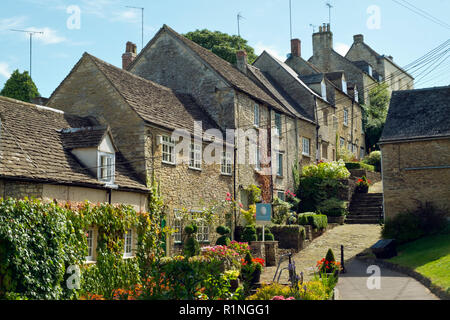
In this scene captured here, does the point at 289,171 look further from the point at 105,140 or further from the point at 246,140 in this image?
the point at 105,140

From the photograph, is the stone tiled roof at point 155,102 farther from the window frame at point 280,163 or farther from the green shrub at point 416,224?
the green shrub at point 416,224

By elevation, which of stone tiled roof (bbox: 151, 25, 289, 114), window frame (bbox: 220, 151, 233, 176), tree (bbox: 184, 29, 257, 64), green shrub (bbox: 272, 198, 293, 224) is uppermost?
tree (bbox: 184, 29, 257, 64)

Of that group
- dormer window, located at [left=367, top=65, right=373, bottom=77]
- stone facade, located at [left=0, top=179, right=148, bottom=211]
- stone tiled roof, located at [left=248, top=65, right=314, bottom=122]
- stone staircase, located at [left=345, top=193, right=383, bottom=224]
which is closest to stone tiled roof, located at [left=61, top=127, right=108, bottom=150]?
stone facade, located at [left=0, top=179, right=148, bottom=211]

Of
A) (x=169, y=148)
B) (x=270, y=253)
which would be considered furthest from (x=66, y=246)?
(x=270, y=253)

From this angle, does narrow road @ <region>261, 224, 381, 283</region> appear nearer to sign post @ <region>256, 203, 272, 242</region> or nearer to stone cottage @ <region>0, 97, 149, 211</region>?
sign post @ <region>256, 203, 272, 242</region>

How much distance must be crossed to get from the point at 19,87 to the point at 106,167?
2619cm

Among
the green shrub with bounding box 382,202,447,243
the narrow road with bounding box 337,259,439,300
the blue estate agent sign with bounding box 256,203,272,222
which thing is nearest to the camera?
the narrow road with bounding box 337,259,439,300

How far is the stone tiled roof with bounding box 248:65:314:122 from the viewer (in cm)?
3569

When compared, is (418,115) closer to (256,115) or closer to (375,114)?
(256,115)

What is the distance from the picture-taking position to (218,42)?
51812mm

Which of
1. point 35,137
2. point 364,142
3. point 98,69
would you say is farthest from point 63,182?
point 364,142

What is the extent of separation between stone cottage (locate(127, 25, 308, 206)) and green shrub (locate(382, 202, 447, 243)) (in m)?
8.00

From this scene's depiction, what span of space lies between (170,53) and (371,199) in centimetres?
1628
